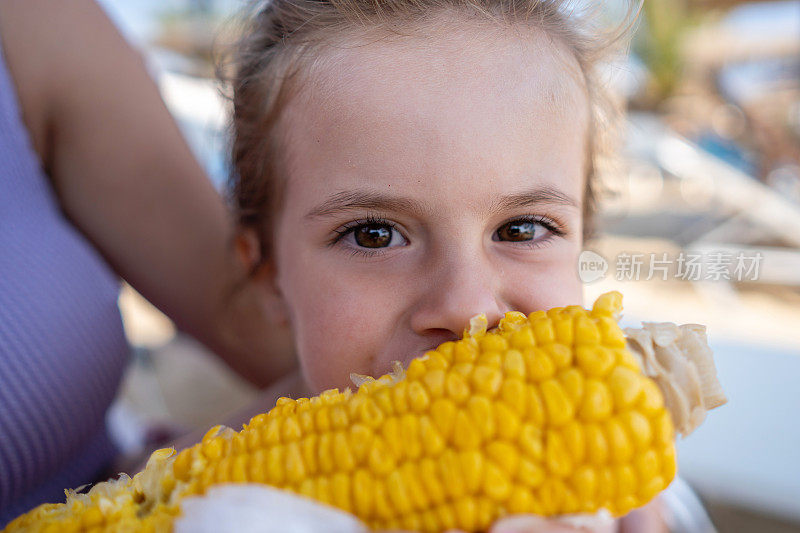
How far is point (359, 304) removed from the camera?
98cm

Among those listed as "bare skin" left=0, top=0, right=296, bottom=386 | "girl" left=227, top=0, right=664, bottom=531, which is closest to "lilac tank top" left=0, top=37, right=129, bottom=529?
"bare skin" left=0, top=0, right=296, bottom=386

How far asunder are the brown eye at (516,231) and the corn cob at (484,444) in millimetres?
345

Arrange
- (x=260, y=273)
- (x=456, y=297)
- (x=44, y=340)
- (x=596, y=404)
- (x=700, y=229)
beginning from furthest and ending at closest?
1. (x=700, y=229)
2. (x=260, y=273)
3. (x=44, y=340)
4. (x=456, y=297)
5. (x=596, y=404)

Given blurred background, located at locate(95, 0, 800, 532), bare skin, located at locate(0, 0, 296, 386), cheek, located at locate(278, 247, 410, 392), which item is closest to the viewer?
cheek, located at locate(278, 247, 410, 392)

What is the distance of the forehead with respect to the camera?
36.7 inches

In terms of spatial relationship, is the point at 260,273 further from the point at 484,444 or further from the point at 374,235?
the point at 484,444

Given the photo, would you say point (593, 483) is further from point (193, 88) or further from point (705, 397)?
point (193, 88)

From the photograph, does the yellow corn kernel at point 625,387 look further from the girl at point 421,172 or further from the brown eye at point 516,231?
the brown eye at point 516,231

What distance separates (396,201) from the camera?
0.95 metres

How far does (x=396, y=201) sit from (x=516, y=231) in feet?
0.81

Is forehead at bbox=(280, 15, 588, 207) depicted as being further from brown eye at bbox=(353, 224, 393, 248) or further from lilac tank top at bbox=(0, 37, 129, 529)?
lilac tank top at bbox=(0, 37, 129, 529)

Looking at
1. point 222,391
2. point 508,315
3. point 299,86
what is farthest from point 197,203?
point 222,391

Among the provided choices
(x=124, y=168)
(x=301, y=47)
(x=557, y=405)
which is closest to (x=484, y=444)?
(x=557, y=405)

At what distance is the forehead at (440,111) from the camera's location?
0.93m
